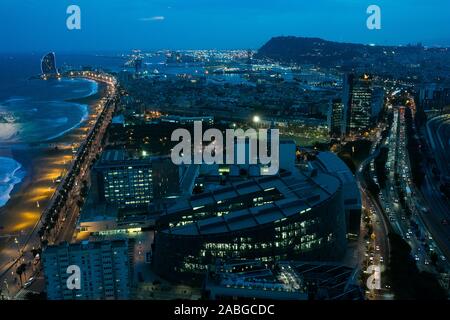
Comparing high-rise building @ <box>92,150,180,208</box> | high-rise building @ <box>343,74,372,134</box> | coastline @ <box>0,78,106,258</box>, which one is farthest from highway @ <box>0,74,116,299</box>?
high-rise building @ <box>343,74,372,134</box>

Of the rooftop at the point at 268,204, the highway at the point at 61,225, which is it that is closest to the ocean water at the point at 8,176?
the highway at the point at 61,225

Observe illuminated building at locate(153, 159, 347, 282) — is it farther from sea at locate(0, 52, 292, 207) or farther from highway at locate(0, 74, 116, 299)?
sea at locate(0, 52, 292, 207)

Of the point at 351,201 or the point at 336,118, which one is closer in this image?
the point at 351,201

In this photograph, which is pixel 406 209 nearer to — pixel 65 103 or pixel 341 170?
pixel 341 170

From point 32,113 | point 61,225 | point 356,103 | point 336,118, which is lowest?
point 61,225

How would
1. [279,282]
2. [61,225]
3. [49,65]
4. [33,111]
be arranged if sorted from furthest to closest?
[49,65] < [33,111] < [61,225] < [279,282]

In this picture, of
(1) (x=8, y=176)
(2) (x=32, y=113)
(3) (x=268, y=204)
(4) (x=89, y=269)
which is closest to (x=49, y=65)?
(2) (x=32, y=113)

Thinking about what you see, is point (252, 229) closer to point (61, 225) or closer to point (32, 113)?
point (61, 225)

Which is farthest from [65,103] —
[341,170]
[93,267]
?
[93,267]
